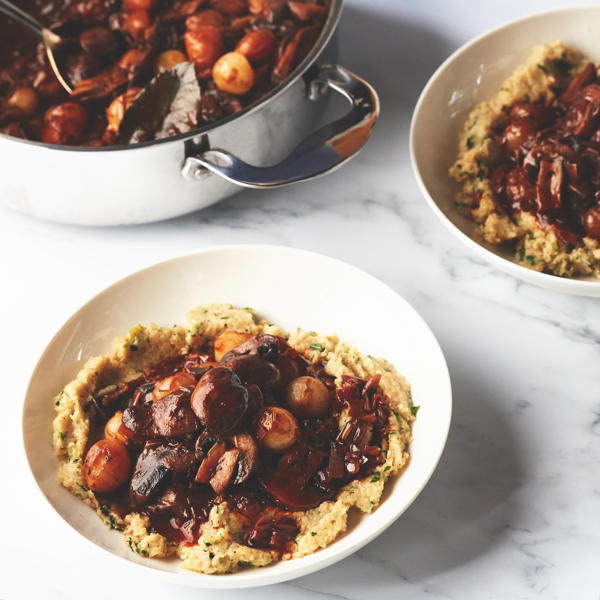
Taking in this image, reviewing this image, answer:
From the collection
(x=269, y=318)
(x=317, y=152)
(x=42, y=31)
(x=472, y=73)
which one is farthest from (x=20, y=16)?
(x=472, y=73)

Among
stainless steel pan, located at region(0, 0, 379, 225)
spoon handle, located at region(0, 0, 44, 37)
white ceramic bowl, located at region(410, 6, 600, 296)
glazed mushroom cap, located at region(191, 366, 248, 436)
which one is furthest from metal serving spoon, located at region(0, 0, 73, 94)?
glazed mushroom cap, located at region(191, 366, 248, 436)

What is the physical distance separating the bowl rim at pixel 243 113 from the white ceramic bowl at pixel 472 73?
316 millimetres

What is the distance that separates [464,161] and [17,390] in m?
1.27

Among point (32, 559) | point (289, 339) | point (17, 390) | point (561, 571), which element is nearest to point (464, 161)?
point (289, 339)

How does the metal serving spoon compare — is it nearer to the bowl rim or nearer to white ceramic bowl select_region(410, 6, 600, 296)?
the bowl rim

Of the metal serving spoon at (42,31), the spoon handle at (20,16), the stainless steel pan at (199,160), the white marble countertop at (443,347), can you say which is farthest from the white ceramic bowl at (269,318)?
the spoon handle at (20,16)

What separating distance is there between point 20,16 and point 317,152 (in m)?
1.04

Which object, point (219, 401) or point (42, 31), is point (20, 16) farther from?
point (219, 401)

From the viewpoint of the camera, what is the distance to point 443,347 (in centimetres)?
210

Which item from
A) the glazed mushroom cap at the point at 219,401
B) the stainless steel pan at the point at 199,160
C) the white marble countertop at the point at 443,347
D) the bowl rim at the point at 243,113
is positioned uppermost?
the bowl rim at the point at 243,113

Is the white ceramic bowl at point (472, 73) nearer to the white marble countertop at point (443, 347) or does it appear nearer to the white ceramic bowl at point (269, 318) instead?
the white marble countertop at point (443, 347)

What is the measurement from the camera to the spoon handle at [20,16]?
7.95 ft

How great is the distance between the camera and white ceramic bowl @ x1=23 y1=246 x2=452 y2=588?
5.47 ft

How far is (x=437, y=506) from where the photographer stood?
1.83 metres
